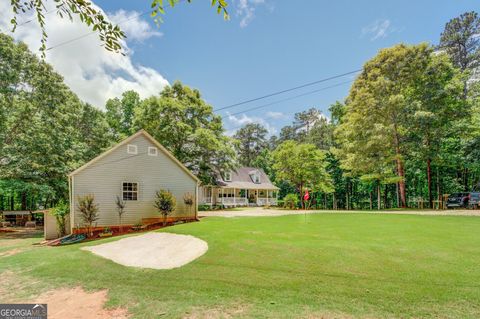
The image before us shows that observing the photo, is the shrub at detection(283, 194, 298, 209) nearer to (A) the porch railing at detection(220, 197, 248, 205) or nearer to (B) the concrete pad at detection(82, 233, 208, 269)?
(A) the porch railing at detection(220, 197, 248, 205)

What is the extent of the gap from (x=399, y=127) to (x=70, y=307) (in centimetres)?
2454

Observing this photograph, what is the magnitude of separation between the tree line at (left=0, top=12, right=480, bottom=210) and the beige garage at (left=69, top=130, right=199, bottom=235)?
6.13 meters

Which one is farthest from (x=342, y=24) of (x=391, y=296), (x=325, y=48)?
(x=391, y=296)

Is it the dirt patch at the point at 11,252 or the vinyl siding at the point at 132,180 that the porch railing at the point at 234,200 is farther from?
the dirt patch at the point at 11,252

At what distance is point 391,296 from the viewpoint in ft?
14.6

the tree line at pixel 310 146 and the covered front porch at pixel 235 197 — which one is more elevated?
the tree line at pixel 310 146

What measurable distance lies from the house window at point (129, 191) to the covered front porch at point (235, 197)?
53.0 ft

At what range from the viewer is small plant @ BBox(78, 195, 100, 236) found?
13.2m

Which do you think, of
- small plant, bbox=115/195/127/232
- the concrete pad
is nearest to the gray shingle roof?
small plant, bbox=115/195/127/232

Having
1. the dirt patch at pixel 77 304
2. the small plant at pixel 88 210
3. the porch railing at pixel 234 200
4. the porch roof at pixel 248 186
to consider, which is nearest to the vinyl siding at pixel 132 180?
the small plant at pixel 88 210

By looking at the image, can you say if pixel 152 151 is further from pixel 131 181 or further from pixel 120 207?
pixel 120 207

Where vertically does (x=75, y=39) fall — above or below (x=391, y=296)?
above

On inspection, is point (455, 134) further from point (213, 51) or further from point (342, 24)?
point (213, 51)

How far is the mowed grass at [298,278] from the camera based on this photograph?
4.24 meters
